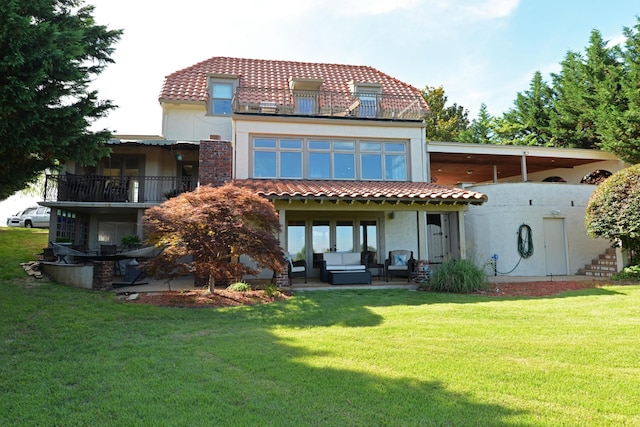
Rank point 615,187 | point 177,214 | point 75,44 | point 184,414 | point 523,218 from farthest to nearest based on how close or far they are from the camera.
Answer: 1. point 523,218
2. point 615,187
3. point 177,214
4. point 75,44
5. point 184,414

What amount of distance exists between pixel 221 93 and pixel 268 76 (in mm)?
2808

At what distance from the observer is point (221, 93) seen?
59.6 feet

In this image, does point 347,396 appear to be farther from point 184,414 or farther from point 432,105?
point 432,105

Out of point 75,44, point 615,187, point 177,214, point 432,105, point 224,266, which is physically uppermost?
point 432,105

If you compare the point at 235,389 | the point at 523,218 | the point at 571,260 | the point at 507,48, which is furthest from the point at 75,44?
the point at 571,260

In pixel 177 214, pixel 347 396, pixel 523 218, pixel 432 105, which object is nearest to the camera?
pixel 347 396

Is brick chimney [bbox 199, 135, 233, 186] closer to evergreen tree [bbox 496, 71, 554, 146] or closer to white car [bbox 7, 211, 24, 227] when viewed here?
white car [bbox 7, 211, 24, 227]

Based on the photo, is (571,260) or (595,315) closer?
(595,315)

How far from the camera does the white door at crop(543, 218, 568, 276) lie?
16353mm

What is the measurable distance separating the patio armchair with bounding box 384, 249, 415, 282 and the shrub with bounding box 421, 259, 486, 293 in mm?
1495

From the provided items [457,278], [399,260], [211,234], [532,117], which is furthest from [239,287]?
[532,117]

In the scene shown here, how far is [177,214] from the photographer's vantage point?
386 inches

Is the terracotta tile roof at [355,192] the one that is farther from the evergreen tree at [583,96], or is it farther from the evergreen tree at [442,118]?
the evergreen tree at [442,118]

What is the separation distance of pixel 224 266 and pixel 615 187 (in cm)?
1386
